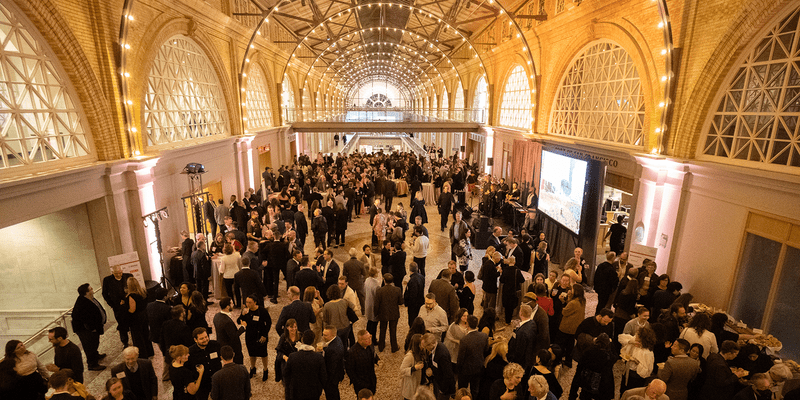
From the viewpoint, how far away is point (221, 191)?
14188mm

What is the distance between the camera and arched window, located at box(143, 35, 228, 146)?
9.75 meters

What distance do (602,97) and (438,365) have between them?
32.0 ft

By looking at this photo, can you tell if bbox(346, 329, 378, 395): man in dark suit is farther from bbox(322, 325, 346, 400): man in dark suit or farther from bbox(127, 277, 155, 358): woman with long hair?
bbox(127, 277, 155, 358): woman with long hair

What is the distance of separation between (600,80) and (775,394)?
875cm

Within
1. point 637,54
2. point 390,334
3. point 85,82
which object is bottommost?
A: point 390,334

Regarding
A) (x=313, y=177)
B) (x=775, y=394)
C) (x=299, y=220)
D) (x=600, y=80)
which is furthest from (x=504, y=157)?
(x=775, y=394)

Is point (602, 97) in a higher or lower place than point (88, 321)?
higher

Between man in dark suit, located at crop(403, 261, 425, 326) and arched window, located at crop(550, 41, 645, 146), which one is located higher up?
arched window, located at crop(550, 41, 645, 146)

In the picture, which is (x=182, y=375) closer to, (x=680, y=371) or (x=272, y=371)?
(x=272, y=371)

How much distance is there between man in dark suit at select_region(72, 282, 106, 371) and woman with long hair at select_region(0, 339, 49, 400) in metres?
1.53

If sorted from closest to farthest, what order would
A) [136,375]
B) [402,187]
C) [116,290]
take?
[136,375], [116,290], [402,187]

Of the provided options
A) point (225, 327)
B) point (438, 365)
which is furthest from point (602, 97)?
point (225, 327)

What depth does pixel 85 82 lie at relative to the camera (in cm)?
732

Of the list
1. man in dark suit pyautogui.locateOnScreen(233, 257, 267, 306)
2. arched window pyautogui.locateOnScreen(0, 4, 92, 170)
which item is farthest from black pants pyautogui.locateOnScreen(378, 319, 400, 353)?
arched window pyautogui.locateOnScreen(0, 4, 92, 170)
